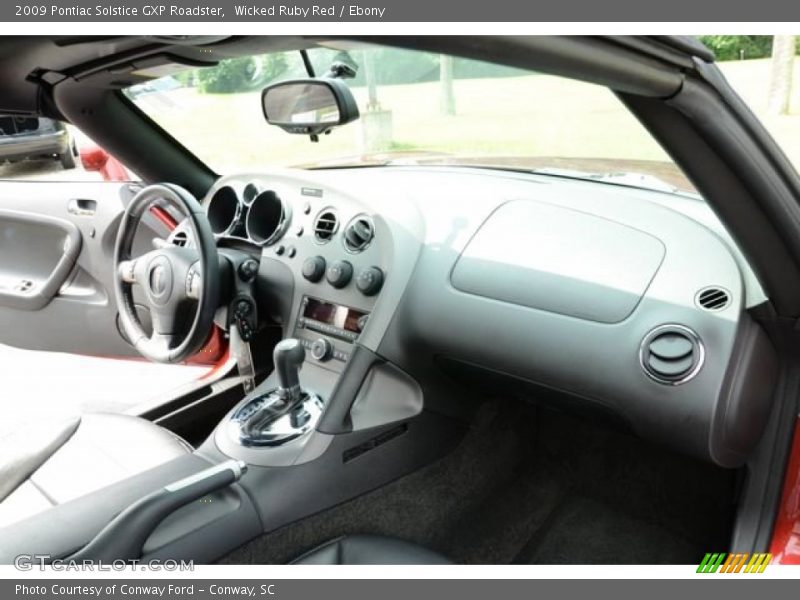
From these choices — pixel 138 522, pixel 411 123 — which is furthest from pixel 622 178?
pixel 138 522

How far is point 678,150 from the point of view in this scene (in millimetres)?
1012

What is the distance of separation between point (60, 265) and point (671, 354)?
7.67ft

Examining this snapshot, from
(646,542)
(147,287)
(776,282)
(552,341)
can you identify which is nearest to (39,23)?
(147,287)

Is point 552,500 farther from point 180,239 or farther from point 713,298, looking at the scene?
point 180,239

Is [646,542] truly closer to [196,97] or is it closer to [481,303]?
[481,303]

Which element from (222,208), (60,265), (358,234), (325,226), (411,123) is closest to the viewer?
(358,234)

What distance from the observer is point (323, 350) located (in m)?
1.96

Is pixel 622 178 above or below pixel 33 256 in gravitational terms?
above

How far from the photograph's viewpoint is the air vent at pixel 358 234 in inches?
76.1

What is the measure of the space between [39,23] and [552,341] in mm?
1211

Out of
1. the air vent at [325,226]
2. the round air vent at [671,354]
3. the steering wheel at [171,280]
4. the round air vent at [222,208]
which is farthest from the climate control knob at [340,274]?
the round air vent at [671,354]

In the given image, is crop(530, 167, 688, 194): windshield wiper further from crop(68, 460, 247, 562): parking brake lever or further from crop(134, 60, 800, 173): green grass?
crop(68, 460, 247, 562): parking brake lever

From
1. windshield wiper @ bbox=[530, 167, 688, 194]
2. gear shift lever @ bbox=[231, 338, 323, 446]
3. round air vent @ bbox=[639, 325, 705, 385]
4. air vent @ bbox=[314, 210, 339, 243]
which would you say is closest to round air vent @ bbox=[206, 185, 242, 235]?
air vent @ bbox=[314, 210, 339, 243]

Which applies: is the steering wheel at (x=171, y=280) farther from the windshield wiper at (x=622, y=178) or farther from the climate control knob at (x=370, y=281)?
the windshield wiper at (x=622, y=178)
